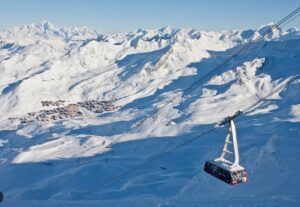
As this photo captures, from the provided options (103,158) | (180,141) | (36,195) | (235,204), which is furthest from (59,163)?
(235,204)

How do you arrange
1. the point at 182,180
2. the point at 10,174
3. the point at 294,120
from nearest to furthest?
the point at 182,180 → the point at 10,174 → the point at 294,120

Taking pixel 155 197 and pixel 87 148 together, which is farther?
pixel 87 148

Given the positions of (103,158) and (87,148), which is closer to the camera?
(103,158)

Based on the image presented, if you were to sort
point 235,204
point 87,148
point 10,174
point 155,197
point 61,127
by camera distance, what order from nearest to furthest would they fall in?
point 235,204
point 155,197
point 10,174
point 87,148
point 61,127

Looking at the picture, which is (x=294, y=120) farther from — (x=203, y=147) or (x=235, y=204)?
(x=235, y=204)

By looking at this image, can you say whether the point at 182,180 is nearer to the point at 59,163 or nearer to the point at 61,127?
the point at 59,163

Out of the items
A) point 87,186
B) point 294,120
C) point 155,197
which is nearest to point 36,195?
point 87,186

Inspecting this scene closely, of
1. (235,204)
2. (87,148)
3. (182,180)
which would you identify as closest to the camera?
(235,204)

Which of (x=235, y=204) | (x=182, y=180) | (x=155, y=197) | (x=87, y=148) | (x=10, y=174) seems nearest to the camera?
(x=235, y=204)
